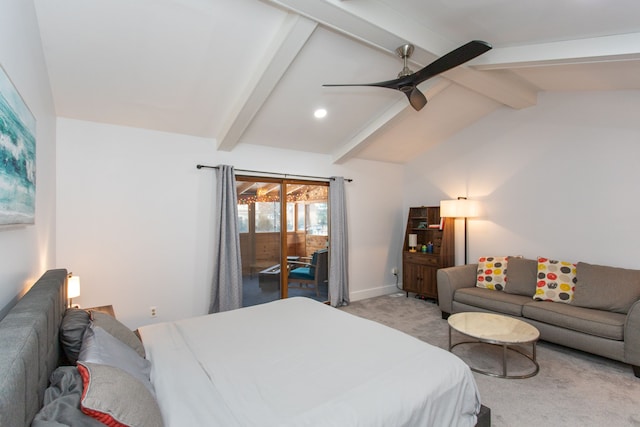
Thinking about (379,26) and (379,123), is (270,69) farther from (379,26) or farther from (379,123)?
(379,123)

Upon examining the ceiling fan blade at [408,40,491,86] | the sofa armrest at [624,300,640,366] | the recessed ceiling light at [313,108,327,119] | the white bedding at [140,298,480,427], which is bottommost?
the sofa armrest at [624,300,640,366]

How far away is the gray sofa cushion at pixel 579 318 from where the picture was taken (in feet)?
9.18

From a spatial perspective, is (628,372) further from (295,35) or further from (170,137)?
(170,137)

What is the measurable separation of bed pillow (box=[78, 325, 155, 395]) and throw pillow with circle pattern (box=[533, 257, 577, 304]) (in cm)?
394

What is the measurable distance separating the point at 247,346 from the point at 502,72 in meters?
3.71

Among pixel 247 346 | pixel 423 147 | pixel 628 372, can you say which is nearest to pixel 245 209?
pixel 247 346

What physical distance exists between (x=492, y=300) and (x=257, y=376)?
10.2 ft

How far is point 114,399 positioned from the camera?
3.53 feet

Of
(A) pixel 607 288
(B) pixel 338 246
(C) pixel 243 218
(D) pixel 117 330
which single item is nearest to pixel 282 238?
(C) pixel 243 218

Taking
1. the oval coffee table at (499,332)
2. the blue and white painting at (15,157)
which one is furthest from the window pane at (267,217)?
the blue and white painting at (15,157)

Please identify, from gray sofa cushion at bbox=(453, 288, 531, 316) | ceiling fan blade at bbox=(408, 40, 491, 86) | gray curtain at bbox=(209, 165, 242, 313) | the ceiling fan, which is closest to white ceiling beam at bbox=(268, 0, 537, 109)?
the ceiling fan

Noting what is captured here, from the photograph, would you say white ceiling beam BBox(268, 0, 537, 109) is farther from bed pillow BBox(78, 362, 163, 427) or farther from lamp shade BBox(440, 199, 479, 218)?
bed pillow BBox(78, 362, 163, 427)

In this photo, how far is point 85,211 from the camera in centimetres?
319

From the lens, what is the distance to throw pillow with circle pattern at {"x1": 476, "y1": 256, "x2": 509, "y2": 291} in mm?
4082
